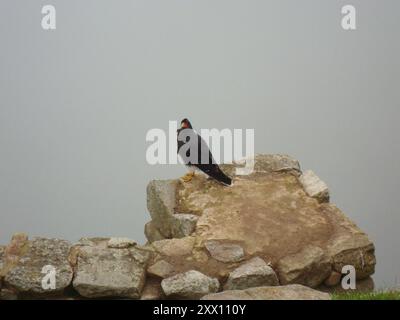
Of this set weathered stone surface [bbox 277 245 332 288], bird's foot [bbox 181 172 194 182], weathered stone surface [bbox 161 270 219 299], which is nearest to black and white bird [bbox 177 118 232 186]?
bird's foot [bbox 181 172 194 182]

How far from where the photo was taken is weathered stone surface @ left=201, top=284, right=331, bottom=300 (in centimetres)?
852

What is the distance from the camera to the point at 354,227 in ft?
39.1

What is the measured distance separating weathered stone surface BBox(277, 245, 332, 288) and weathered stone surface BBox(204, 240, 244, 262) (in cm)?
88

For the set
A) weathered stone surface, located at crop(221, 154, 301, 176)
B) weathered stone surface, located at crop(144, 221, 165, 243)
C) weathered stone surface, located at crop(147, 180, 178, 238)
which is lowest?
weathered stone surface, located at crop(144, 221, 165, 243)

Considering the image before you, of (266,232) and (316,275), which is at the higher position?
(266,232)

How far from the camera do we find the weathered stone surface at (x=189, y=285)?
32.0 ft

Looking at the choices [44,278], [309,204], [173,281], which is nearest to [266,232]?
[309,204]

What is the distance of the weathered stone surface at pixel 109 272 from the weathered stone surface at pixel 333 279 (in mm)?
3844

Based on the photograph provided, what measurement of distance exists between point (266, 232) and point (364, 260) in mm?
2163

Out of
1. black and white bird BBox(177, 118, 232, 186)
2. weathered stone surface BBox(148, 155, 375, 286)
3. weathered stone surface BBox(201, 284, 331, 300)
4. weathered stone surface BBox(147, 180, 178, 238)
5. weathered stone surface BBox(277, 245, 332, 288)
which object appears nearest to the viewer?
weathered stone surface BBox(201, 284, 331, 300)

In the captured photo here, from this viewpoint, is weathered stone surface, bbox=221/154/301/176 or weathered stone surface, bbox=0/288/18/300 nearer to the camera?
weathered stone surface, bbox=0/288/18/300

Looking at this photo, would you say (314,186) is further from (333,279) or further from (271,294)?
(271,294)

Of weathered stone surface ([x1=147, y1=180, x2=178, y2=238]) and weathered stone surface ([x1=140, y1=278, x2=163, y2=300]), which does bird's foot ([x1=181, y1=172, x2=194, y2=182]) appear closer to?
weathered stone surface ([x1=147, y1=180, x2=178, y2=238])
